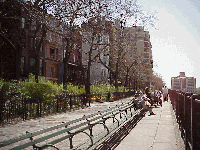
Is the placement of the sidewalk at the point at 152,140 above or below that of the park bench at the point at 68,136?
below

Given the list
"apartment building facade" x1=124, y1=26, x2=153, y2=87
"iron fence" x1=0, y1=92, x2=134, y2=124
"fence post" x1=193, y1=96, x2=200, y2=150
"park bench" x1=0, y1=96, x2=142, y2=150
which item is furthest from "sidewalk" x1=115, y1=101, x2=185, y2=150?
"apartment building facade" x1=124, y1=26, x2=153, y2=87

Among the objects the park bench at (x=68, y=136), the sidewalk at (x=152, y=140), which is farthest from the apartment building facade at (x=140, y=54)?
the park bench at (x=68, y=136)

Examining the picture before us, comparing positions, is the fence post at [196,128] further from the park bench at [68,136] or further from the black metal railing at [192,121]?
the park bench at [68,136]

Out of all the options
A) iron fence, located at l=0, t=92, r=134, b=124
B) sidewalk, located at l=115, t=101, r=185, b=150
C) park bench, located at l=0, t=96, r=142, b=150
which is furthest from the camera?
iron fence, located at l=0, t=92, r=134, b=124

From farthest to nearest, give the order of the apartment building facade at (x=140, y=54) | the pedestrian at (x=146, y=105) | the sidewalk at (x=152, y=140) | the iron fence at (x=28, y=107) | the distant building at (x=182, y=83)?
the apartment building facade at (x=140, y=54), the distant building at (x=182, y=83), the pedestrian at (x=146, y=105), the iron fence at (x=28, y=107), the sidewalk at (x=152, y=140)

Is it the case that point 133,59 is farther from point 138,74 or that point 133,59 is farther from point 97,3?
point 97,3

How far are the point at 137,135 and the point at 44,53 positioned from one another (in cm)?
3886

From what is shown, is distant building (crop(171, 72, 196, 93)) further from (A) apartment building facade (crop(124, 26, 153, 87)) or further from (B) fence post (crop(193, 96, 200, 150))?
(B) fence post (crop(193, 96, 200, 150))

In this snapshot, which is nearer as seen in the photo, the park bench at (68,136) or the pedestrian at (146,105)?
the park bench at (68,136)

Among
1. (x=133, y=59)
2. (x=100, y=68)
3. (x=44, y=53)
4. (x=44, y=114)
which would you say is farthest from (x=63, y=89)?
(x=100, y=68)

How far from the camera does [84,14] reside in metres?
13.8

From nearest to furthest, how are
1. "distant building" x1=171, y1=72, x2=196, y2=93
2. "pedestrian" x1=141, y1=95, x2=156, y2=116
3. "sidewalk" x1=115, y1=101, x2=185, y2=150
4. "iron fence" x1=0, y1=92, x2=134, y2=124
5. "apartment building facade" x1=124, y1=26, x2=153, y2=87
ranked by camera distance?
"sidewalk" x1=115, y1=101, x2=185, y2=150
"iron fence" x1=0, y1=92, x2=134, y2=124
"pedestrian" x1=141, y1=95, x2=156, y2=116
"distant building" x1=171, y1=72, x2=196, y2=93
"apartment building facade" x1=124, y1=26, x2=153, y2=87

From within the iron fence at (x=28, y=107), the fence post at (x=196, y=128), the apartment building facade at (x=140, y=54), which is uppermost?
the apartment building facade at (x=140, y=54)

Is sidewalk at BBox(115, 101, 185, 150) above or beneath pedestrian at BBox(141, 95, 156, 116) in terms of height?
beneath
